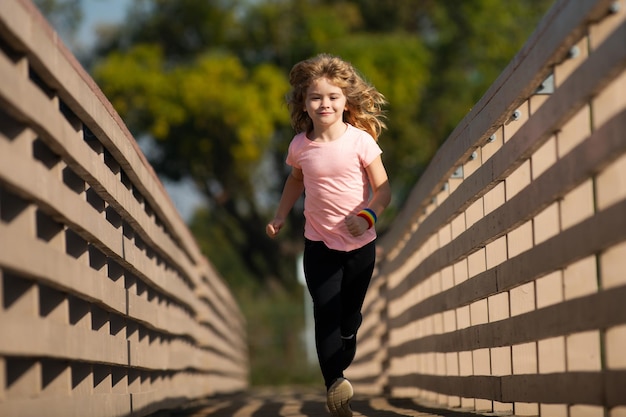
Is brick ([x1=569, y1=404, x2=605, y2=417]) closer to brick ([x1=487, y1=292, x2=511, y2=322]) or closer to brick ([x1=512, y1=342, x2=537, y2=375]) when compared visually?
brick ([x1=512, y1=342, x2=537, y2=375])

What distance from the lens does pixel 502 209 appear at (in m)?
5.38

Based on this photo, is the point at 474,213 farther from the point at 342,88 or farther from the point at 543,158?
the point at 543,158

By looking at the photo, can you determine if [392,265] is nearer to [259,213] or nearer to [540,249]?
[540,249]

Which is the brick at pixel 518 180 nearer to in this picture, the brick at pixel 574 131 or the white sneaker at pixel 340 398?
the brick at pixel 574 131

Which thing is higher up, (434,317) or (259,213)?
(259,213)

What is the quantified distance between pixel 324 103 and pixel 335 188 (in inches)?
16.1

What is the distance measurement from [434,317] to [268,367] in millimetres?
22226

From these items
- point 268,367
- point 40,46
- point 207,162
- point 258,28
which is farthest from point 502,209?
point 258,28

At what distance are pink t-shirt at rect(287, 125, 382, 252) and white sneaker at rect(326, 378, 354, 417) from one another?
0.66 metres

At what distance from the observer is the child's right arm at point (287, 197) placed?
653cm

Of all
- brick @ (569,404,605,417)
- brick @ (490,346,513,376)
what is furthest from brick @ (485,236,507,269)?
brick @ (569,404,605,417)

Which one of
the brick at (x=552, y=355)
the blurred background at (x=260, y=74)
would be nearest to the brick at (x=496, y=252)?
the brick at (x=552, y=355)

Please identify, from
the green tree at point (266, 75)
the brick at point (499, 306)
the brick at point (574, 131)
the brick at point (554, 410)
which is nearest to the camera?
the brick at point (574, 131)

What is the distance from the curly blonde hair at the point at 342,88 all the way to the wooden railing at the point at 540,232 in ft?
1.55
